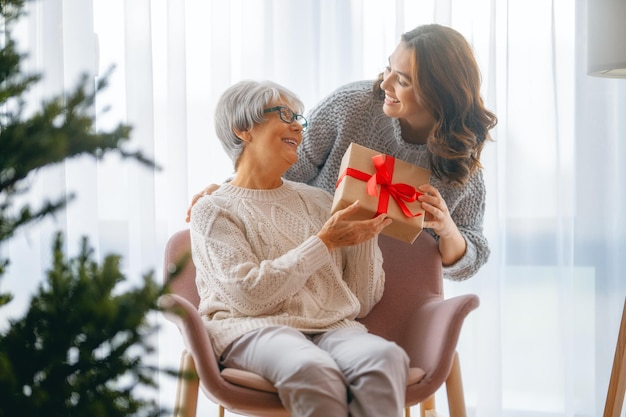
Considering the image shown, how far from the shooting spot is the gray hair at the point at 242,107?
6.21 ft

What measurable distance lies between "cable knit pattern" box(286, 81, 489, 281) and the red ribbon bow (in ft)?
0.76

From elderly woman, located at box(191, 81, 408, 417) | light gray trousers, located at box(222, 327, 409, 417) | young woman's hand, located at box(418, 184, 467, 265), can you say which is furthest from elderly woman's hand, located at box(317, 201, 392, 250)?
light gray trousers, located at box(222, 327, 409, 417)

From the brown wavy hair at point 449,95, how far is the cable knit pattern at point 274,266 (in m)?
0.31

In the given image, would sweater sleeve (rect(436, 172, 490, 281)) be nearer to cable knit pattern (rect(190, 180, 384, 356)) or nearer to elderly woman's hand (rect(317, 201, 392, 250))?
cable knit pattern (rect(190, 180, 384, 356))

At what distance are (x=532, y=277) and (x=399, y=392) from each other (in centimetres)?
121

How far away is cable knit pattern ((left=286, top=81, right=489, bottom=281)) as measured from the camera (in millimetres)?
2037

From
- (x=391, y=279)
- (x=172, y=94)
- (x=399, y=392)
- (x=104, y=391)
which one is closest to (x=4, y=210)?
(x=104, y=391)

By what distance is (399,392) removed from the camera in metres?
1.54

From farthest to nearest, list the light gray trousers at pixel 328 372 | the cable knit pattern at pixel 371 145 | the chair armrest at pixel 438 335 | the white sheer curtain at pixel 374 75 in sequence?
the white sheer curtain at pixel 374 75
the cable knit pattern at pixel 371 145
the chair armrest at pixel 438 335
the light gray trousers at pixel 328 372

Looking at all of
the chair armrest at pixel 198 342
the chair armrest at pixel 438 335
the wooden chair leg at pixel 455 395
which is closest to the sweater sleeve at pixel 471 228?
the chair armrest at pixel 438 335

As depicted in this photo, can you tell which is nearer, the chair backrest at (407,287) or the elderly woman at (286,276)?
the elderly woman at (286,276)

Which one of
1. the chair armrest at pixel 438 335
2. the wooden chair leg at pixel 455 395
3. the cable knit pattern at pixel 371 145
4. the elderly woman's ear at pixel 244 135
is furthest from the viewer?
the cable knit pattern at pixel 371 145

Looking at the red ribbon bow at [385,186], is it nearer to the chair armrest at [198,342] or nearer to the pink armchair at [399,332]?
the pink armchair at [399,332]

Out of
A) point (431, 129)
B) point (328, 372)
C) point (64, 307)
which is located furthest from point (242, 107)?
point (64, 307)
